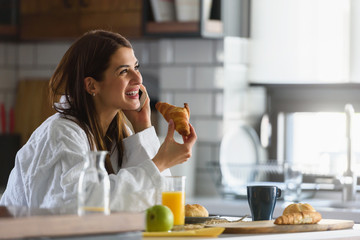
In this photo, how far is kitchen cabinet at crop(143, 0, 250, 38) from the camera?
3.54 meters

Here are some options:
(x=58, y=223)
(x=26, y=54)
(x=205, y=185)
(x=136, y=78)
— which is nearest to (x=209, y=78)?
(x=205, y=185)

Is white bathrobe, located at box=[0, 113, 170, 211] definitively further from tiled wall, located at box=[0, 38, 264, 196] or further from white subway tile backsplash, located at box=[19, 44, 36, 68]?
white subway tile backsplash, located at box=[19, 44, 36, 68]

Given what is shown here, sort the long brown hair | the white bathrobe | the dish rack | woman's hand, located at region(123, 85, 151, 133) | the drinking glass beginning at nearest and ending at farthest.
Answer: the white bathrobe → the long brown hair → woman's hand, located at region(123, 85, 151, 133) → the drinking glass → the dish rack

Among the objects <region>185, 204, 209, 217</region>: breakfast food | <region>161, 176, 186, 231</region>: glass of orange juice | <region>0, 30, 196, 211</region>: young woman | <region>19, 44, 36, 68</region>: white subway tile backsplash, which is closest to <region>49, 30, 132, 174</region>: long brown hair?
<region>0, 30, 196, 211</region>: young woman

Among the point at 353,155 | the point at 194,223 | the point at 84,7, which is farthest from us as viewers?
the point at 84,7

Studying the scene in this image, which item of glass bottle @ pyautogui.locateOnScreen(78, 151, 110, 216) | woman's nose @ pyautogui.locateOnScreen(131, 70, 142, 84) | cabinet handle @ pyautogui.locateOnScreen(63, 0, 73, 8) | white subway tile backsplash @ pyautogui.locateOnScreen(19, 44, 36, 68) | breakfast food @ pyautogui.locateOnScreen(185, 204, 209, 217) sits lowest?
breakfast food @ pyautogui.locateOnScreen(185, 204, 209, 217)

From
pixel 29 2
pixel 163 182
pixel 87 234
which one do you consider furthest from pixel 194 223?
pixel 29 2

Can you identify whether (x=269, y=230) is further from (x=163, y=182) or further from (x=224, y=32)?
(x=224, y=32)

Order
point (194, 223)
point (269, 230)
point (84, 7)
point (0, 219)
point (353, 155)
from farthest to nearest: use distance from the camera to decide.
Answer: point (84, 7), point (353, 155), point (194, 223), point (269, 230), point (0, 219)

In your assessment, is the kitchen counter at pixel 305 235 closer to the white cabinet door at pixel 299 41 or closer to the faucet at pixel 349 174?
the faucet at pixel 349 174

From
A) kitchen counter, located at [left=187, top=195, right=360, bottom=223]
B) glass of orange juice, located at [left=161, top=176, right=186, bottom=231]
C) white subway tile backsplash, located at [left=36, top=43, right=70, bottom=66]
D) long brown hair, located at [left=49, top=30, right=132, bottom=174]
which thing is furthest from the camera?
white subway tile backsplash, located at [left=36, top=43, right=70, bottom=66]

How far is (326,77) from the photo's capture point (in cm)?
378

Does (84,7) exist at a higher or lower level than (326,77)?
higher

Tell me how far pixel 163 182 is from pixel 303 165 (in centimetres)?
158
